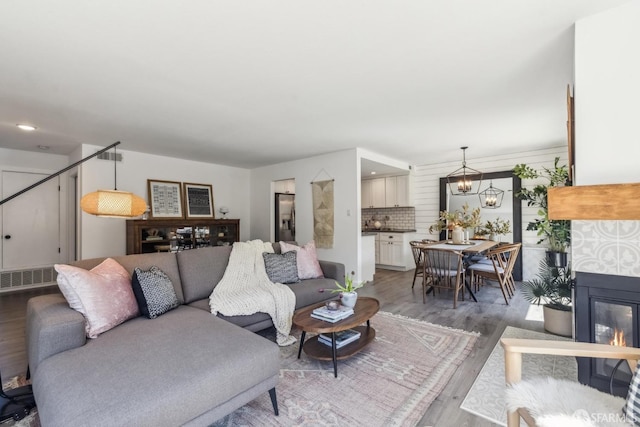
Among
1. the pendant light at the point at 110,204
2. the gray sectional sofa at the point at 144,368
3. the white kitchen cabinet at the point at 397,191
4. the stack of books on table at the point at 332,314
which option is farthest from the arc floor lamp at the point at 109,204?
the white kitchen cabinet at the point at 397,191

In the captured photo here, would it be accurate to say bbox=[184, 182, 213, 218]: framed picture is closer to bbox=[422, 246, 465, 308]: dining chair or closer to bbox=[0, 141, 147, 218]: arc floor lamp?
bbox=[0, 141, 147, 218]: arc floor lamp

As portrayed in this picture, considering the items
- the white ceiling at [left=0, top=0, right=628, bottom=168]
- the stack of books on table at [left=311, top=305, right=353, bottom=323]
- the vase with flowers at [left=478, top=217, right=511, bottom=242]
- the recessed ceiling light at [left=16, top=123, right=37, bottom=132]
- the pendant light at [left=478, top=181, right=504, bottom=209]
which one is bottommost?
the stack of books on table at [left=311, top=305, right=353, bottom=323]

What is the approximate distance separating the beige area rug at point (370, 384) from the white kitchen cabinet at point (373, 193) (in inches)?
180

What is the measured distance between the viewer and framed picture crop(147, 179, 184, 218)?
17.4 feet

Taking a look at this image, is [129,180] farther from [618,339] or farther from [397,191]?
[618,339]

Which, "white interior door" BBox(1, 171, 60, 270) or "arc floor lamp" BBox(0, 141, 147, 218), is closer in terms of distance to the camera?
"arc floor lamp" BBox(0, 141, 147, 218)

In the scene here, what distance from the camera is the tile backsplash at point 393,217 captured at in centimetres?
694

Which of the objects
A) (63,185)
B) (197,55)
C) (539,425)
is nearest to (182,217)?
(63,185)

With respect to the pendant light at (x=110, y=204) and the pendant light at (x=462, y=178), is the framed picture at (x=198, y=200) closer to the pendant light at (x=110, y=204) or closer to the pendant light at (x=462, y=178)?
the pendant light at (x=110, y=204)

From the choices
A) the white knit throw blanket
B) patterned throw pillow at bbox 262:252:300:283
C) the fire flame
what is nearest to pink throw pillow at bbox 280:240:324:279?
patterned throw pillow at bbox 262:252:300:283

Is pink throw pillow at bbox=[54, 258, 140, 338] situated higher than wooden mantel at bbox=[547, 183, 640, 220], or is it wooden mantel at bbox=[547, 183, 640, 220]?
wooden mantel at bbox=[547, 183, 640, 220]

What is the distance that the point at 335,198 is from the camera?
5.23 meters

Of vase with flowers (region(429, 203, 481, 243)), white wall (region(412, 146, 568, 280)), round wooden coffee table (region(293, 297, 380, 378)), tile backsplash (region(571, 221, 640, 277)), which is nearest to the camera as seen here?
tile backsplash (region(571, 221, 640, 277))

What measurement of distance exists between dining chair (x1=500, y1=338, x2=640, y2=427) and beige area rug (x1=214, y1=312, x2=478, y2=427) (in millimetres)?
747
